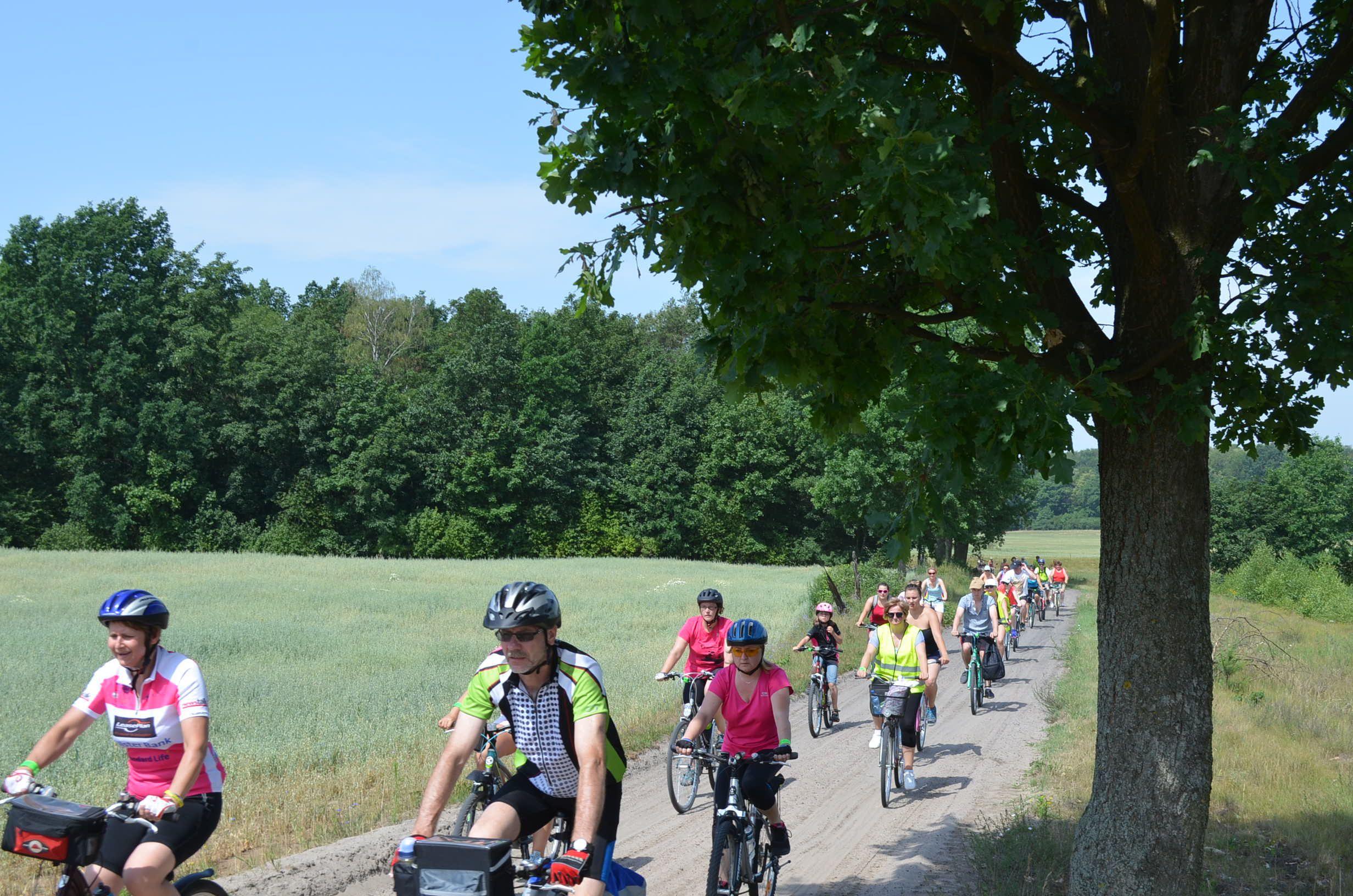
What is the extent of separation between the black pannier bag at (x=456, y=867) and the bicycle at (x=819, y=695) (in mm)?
11133

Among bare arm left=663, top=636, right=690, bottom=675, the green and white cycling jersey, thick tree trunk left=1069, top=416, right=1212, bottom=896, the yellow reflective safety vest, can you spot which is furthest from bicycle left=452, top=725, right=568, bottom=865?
the yellow reflective safety vest

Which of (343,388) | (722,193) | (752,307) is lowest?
(752,307)

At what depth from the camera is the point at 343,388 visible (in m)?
66.9

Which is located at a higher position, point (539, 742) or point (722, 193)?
point (722, 193)

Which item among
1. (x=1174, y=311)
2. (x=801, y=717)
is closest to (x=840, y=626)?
(x=801, y=717)

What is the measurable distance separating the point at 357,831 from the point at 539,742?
5.33 metres

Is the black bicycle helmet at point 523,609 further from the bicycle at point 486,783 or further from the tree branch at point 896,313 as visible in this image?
the tree branch at point 896,313

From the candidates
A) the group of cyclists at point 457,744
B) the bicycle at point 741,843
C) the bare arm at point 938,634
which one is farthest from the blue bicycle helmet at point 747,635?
the bare arm at point 938,634

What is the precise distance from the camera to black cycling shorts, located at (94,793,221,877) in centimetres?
480

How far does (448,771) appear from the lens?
4.42m

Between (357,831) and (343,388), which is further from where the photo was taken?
(343,388)

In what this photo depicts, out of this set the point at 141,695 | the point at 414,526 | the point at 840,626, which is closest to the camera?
the point at 141,695

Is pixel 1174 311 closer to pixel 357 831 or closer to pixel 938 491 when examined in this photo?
pixel 938 491

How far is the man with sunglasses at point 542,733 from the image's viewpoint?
434 cm
